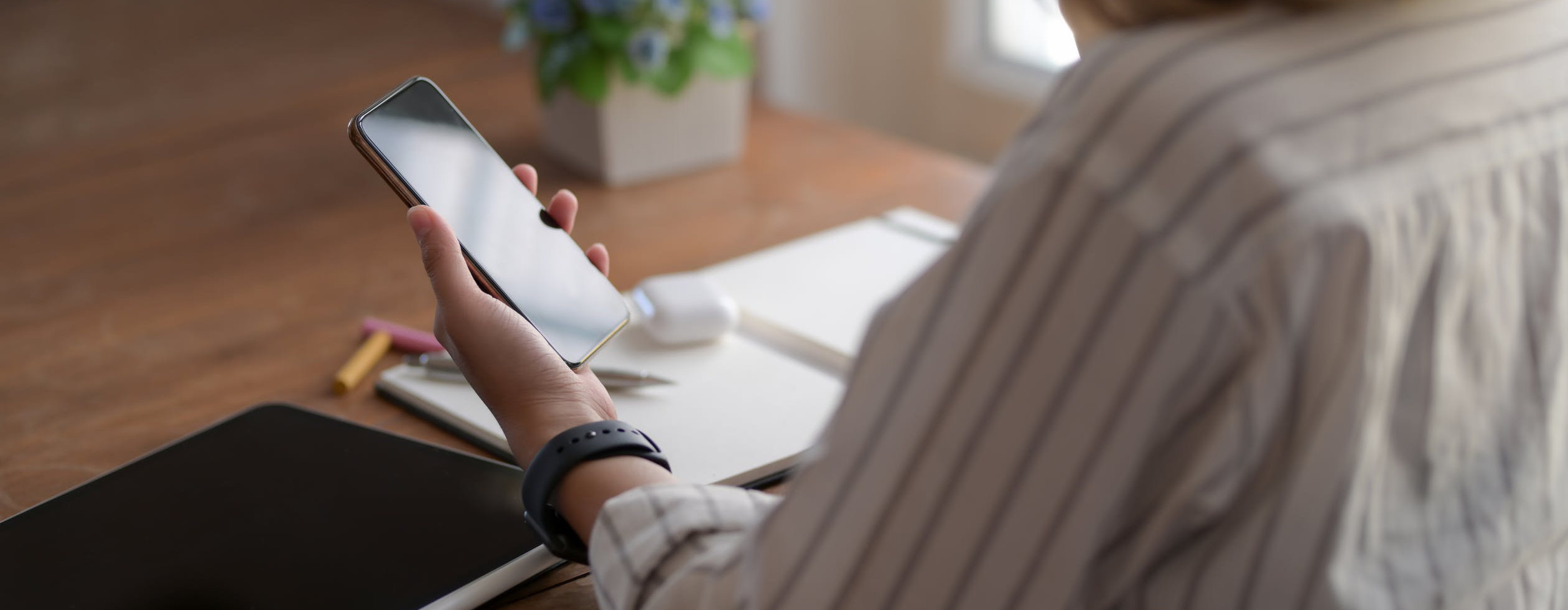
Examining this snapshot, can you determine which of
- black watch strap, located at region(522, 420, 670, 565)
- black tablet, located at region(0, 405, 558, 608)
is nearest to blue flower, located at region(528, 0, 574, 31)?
black tablet, located at region(0, 405, 558, 608)

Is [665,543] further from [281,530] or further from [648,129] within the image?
[648,129]

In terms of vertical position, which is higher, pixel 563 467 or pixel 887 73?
pixel 563 467

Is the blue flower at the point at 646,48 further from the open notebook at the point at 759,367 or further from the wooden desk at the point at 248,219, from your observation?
the open notebook at the point at 759,367

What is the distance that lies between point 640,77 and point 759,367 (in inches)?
19.6

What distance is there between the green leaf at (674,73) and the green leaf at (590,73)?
0.05 m

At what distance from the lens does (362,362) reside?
3.23ft

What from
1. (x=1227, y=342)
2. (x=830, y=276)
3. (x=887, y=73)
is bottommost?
(x=887, y=73)

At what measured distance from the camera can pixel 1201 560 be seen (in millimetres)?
504

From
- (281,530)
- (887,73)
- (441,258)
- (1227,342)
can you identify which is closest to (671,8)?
(441,258)

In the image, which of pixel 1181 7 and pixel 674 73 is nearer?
pixel 1181 7

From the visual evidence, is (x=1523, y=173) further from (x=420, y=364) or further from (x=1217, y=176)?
(x=420, y=364)

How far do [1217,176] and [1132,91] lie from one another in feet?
0.13

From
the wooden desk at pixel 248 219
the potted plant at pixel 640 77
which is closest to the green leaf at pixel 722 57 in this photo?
the potted plant at pixel 640 77

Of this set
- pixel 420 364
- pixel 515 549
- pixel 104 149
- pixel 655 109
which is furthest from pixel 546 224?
pixel 104 149
